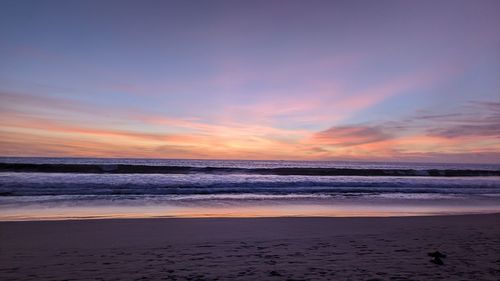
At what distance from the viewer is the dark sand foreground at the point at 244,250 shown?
17.1 ft

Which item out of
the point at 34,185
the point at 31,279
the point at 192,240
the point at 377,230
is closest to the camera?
the point at 31,279

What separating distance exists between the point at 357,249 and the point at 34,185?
19.3 metres

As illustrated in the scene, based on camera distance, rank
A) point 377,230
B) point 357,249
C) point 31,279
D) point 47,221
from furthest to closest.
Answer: point 47,221, point 377,230, point 357,249, point 31,279

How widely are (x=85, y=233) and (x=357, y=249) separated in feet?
18.7

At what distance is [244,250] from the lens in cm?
653

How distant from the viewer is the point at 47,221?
370 inches

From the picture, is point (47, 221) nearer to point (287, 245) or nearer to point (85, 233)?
point (85, 233)

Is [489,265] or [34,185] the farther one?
[34,185]

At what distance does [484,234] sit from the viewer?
8.42 m

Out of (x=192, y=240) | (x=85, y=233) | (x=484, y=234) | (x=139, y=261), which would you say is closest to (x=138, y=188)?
(x=85, y=233)

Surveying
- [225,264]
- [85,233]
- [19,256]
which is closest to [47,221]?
[85,233]

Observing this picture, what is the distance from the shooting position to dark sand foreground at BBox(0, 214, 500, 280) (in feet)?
17.1

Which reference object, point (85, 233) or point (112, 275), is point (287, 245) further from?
point (85, 233)

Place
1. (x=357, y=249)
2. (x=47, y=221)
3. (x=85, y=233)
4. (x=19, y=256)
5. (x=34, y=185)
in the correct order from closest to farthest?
(x=19, y=256)
(x=357, y=249)
(x=85, y=233)
(x=47, y=221)
(x=34, y=185)
